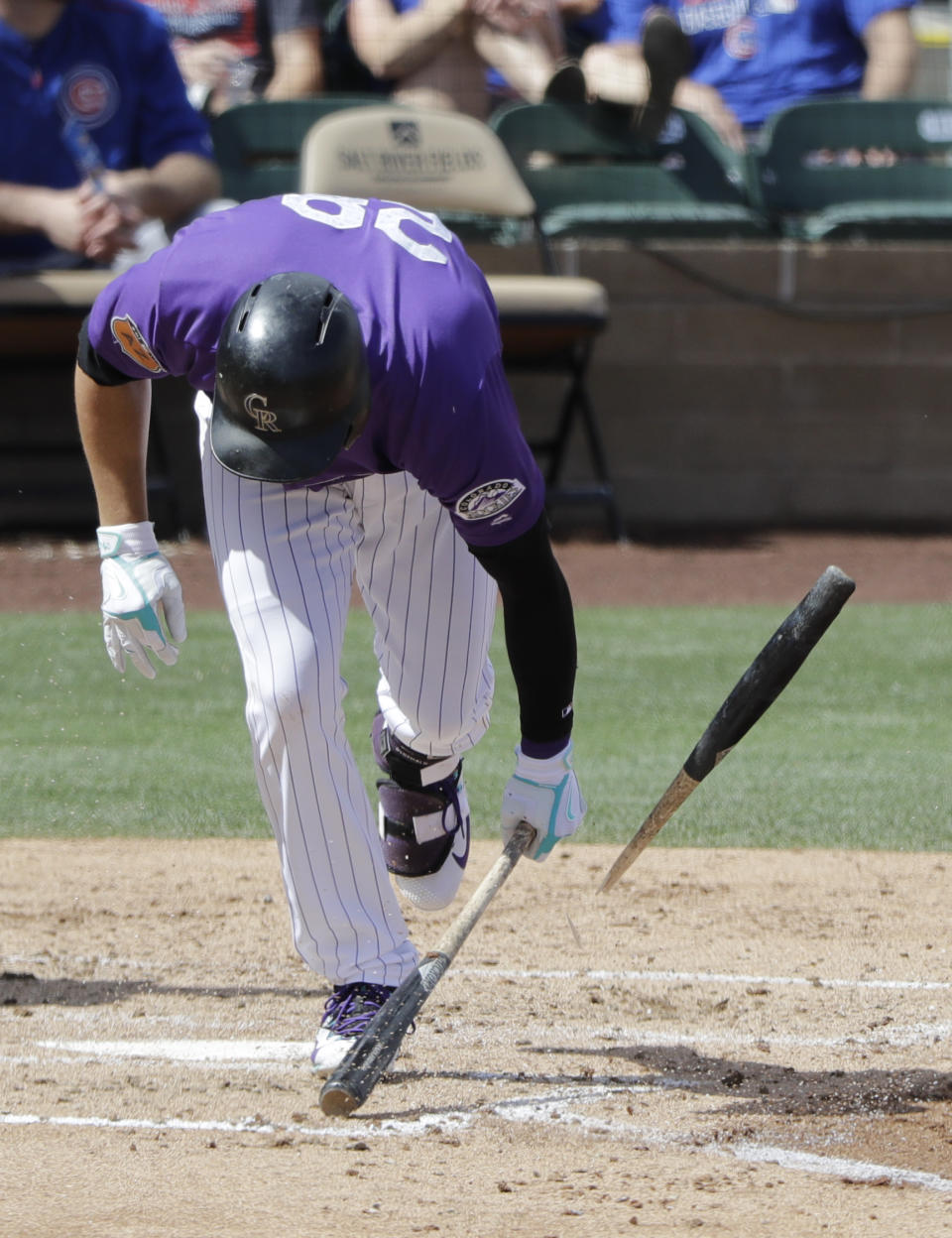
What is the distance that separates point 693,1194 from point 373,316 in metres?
1.44

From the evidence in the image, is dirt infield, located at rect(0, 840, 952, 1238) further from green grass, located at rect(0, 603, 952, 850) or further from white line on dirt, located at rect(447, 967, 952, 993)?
green grass, located at rect(0, 603, 952, 850)

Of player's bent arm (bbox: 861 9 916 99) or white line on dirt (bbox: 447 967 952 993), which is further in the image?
player's bent arm (bbox: 861 9 916 99)

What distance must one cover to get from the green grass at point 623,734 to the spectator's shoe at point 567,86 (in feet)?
9.68

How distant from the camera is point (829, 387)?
9.12 metres

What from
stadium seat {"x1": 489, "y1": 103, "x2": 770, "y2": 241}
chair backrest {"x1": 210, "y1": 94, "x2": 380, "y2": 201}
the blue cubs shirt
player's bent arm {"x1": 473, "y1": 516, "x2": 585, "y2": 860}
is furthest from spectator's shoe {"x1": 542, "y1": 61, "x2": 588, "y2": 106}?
player's bent arm {"x1": 473, "y1": 516, "x2": 585, "y2": 860}

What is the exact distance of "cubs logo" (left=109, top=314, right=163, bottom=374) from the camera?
119 inches

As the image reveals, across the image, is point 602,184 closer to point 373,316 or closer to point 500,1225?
point 373,316

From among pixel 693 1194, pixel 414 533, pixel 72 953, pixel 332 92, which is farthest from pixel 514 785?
pixel 332 92

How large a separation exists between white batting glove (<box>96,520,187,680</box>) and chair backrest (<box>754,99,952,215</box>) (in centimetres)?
640

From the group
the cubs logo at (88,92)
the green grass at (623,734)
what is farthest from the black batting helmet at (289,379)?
the cubs logo at (88,92)

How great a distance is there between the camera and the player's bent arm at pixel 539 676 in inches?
119

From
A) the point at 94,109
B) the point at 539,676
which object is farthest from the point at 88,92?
the point at 539,676

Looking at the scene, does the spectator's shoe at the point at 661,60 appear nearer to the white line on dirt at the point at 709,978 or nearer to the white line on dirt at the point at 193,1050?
the white line on dirt at the point at 709,978

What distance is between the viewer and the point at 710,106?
30.8 ft
